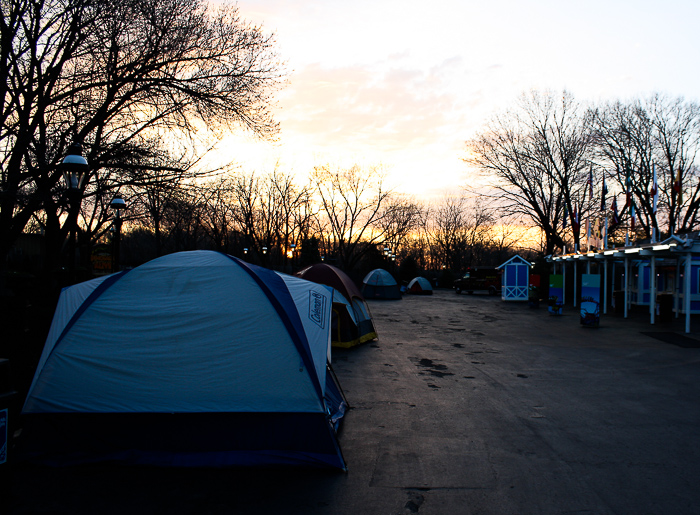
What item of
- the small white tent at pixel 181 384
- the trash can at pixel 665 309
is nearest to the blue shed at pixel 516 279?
the trash can at pixel 665 309

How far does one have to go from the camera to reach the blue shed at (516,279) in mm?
30922

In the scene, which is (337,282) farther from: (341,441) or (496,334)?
(341,441)

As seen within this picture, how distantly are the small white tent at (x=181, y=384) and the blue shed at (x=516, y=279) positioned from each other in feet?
91.3

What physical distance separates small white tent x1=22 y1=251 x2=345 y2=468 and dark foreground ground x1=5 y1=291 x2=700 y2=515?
224 mm

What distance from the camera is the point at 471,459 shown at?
16.1 feet

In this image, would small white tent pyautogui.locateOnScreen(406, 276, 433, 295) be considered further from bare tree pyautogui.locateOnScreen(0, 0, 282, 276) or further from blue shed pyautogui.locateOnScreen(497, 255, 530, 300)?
bare tree pyautogui.locateOnScreen(0, 0, 282, 276)

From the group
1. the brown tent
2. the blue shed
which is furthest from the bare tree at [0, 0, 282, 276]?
the blue shed

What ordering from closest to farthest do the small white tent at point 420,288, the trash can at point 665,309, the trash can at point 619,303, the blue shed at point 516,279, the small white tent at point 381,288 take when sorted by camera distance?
the trash can at point 665,309, the trash can at point 619,303, the blue shed at point 516,279, the small white tent at point 381,288, the small white tent at point 420,288

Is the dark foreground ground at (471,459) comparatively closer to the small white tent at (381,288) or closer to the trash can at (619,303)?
the trash can at (619,303)

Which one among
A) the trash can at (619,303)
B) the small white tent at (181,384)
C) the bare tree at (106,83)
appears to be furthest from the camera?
the trash can at (619,303)

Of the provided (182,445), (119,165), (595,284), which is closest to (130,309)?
(182,445)

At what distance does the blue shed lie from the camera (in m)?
30.9

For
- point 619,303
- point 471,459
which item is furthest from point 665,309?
point 471,459

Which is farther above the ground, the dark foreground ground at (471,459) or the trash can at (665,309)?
the trash can at (665,309)
